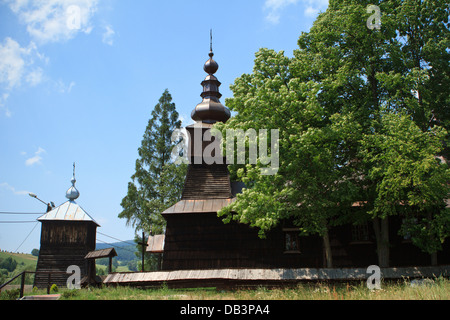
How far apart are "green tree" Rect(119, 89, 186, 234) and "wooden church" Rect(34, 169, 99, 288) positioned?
4310mm

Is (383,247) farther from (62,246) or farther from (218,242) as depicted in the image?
(62,246)

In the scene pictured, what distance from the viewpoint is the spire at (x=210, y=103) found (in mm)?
24078

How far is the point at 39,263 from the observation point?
103 ft

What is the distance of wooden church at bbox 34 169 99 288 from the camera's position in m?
31.1

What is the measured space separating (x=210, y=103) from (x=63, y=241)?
1903 centimetres

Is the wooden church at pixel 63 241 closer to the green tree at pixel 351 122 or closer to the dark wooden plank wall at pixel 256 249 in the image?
the dark wooden plank wall at pixel 256 249

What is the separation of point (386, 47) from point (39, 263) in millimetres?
31152

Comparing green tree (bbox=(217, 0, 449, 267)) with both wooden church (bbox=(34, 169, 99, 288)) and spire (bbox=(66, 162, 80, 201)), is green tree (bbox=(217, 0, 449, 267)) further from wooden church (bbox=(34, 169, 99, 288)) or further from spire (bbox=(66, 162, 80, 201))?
spire (bbox=(66, 162, 80, 201))

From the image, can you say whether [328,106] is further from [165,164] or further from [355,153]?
[165,164]

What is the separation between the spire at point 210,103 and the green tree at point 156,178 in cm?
799
